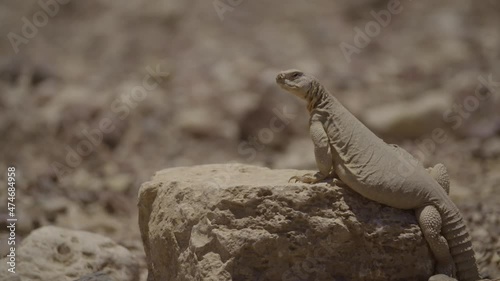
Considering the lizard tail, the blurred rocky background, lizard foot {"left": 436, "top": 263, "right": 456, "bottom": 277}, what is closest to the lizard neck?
the lizard tail

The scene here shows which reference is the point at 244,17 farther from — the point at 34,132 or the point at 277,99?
the point at 34,132

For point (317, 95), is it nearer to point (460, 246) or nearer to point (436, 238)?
point (436, 238)

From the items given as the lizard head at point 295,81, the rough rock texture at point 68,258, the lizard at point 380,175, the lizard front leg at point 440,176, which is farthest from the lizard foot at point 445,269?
the rough rock texture at point 68,258

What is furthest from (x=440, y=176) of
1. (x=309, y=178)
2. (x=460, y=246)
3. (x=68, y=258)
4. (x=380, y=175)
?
(x=68, y=258)

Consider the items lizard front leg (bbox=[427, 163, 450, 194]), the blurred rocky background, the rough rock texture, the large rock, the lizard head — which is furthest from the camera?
the blurred rocky background

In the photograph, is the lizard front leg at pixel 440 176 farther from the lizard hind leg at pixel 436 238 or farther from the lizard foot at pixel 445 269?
the lizard foot at pixel 445 269

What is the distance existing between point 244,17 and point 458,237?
37.9ft

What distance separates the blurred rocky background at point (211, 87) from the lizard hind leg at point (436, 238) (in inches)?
189

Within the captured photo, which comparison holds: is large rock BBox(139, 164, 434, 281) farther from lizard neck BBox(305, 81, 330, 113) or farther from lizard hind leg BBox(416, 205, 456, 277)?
lizard neck BBox(305, 81, 330, 113)

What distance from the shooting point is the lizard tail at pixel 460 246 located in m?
5.61

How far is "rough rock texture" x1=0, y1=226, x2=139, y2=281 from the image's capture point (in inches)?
Answer: 258

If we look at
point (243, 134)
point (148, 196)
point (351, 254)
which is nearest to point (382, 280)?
point (351, 254)

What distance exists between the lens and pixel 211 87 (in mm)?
14461

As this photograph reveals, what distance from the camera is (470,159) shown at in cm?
1195
